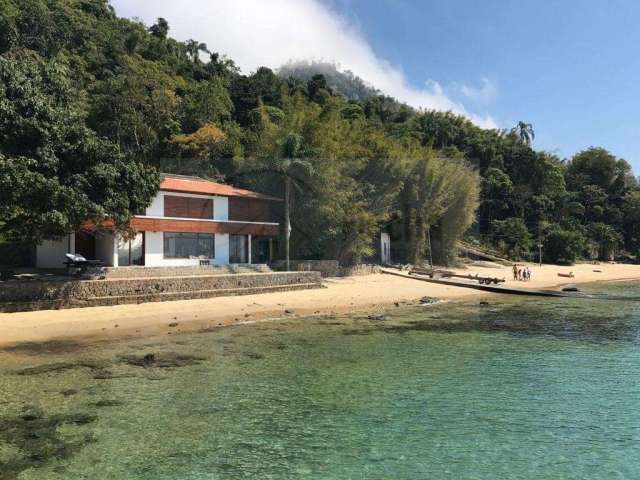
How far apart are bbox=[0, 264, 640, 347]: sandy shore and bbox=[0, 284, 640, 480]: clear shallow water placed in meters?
2.08

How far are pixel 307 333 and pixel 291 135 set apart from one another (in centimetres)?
2035

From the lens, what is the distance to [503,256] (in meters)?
66.3

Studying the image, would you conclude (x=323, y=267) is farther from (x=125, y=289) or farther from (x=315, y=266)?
(x=125, y=289)

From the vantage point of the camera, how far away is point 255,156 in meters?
42.4

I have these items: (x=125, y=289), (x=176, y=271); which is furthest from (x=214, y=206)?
(x=125, y=289)

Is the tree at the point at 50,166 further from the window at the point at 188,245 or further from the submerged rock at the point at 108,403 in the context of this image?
the submerged rock at the point at 108,403

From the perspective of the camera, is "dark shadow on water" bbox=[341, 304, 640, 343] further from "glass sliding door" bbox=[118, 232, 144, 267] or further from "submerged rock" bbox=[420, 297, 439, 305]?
"glass sliding door" bbox=[118, 232, 144, 267]

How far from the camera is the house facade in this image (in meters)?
31.3

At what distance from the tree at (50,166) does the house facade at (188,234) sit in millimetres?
4311

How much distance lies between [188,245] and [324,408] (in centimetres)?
2537

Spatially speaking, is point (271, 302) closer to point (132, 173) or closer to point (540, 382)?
point (132, 173)

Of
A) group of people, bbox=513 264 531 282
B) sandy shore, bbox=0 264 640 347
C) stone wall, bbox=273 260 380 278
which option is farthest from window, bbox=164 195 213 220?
group of people, bbox=513 264 531 282

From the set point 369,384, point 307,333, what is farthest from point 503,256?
point 369,384

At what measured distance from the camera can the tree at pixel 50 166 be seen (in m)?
20.4
